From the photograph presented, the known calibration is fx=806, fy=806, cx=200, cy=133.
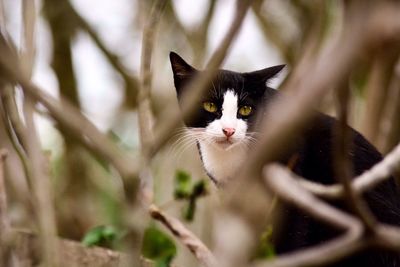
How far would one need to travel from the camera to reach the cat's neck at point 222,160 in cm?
245

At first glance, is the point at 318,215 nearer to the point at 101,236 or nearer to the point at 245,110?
the point at 101,236

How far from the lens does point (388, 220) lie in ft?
7.36

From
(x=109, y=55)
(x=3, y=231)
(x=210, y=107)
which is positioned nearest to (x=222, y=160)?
(x=210, y=107)

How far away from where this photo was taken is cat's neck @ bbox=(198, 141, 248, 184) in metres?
2.45

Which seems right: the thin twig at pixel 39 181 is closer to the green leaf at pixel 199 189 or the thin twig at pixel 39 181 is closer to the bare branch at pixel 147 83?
the bare branch at pixel 147 83

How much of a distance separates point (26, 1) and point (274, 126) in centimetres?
72

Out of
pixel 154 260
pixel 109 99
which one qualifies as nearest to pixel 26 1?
pixel 154 260

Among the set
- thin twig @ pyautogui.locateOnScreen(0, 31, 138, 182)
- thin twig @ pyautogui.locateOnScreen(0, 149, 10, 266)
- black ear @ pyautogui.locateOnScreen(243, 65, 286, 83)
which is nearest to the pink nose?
black ear @ pyautogui.locateOnScreen(243, 65, 286, 83)

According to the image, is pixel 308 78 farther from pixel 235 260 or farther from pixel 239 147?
pixel 239 147

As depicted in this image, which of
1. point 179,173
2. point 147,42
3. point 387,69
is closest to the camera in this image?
point 147,42

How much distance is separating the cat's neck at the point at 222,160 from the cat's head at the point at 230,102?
0.09ft

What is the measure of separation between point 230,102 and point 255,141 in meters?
0.21

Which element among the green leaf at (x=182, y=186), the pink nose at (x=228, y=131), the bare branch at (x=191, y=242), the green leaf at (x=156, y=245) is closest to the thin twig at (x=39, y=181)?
the bare branch at (x=191, y=242)

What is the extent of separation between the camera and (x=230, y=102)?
8.02 ft
